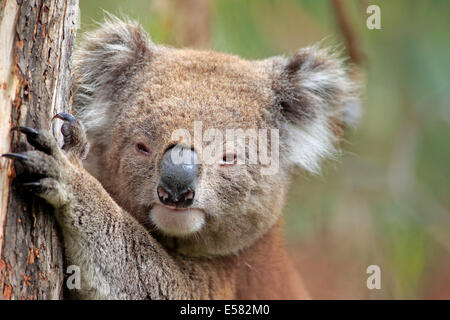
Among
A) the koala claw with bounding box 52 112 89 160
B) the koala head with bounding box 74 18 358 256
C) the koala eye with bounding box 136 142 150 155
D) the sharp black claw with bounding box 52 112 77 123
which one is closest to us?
the sharp black claw with bounding box 52 112 77 123

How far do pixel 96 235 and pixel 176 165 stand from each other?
1.64 ft

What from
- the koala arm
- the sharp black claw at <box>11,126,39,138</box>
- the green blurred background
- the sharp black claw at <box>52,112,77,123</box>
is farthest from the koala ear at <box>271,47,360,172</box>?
the sharp black claw at <box>11,126,39,138</box>

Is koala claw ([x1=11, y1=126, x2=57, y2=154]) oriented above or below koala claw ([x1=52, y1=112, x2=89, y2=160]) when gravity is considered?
below

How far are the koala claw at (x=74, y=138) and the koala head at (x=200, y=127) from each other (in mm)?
404

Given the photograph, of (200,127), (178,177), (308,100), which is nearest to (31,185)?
(178,177)

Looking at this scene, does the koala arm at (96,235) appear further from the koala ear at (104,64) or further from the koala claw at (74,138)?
the koala ear at (104,64)

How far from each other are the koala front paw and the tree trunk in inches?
1.6

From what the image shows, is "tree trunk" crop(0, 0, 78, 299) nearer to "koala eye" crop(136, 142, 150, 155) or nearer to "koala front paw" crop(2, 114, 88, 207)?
"koala front paw" crop(2, 114, 88, 207)

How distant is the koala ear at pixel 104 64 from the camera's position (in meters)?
3.66

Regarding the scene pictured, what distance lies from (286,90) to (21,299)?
2102mm

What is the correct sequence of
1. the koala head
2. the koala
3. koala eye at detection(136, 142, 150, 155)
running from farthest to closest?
koala eye at detection(136, 142, 150, 155), the koala head, the koala

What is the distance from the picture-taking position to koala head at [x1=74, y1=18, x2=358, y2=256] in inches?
124

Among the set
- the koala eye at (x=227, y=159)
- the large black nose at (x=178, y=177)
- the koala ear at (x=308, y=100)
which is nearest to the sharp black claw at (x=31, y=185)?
the large black nose at (x=178, y=177)
